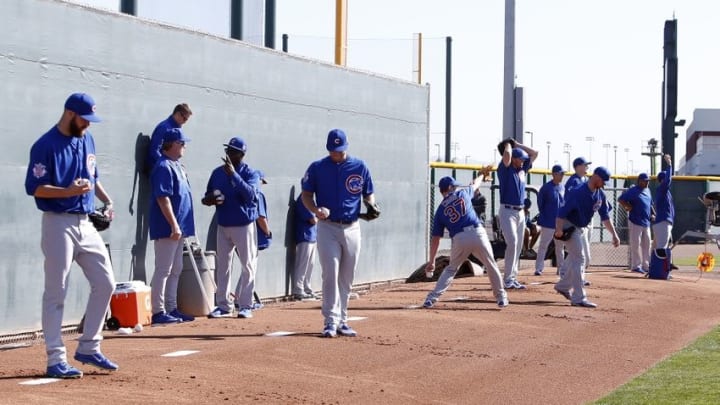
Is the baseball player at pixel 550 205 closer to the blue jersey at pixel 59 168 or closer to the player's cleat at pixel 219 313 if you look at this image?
the player's cleat at pixel 219 313

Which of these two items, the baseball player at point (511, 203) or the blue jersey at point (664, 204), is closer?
the baseball player at point (511, 203)

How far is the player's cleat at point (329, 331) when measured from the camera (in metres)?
12.1

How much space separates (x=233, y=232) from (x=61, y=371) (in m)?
5.18

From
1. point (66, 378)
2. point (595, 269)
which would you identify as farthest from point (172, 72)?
point (595, 269)

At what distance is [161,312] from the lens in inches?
529

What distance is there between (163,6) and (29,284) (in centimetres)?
418

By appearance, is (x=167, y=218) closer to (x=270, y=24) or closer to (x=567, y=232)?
(x=567, y=232)

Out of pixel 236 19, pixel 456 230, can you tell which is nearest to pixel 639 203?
pixel 456 230

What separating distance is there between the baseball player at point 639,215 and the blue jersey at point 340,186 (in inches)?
469

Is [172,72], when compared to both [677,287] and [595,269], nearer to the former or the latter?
[677,287]

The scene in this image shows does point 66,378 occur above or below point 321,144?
below

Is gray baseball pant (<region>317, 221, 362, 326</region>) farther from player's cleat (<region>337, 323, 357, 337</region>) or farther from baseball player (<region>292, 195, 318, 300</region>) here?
baseball player (<region>292, 195, 318, 300</region>)

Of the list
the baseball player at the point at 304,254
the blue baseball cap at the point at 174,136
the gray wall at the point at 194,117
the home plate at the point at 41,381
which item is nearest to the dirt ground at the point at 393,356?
the home plate at the point at 41,381

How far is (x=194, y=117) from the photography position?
1580 cm
